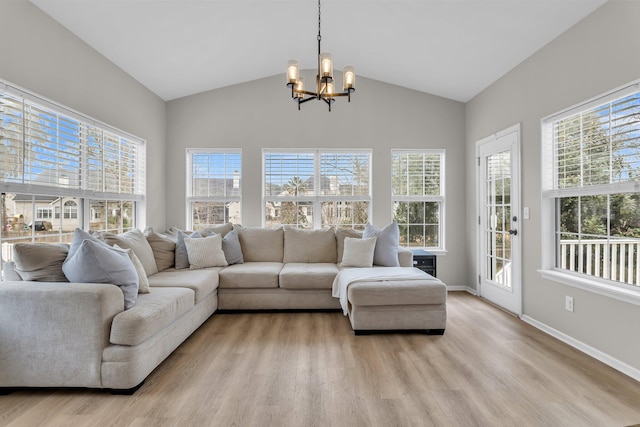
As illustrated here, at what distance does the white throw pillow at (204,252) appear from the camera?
379 centimetres

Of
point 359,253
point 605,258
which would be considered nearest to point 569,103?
point 605,258

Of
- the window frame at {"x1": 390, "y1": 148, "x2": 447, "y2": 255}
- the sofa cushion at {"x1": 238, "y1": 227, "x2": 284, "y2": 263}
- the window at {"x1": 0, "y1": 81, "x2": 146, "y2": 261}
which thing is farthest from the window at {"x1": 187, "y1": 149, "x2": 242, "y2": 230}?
the window frame at {"x1": 390, "y1": 148, "x2": 447, "y2": 255}

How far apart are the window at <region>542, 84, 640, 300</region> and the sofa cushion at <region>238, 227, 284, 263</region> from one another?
3.01 metres

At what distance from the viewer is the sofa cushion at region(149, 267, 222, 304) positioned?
3.05 meters

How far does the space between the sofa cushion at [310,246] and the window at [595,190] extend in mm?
2364

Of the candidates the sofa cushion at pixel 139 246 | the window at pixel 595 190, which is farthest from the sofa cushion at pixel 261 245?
the window at pixel 595 190

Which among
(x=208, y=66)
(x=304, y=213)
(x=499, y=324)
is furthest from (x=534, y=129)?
(x=208, y=66)

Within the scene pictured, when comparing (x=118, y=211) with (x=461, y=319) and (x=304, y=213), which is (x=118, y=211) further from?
(x=461, y=319)

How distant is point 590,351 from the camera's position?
8.60 ft

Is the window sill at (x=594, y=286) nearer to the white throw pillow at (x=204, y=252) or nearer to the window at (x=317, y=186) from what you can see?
the window at (x=317, y=186)

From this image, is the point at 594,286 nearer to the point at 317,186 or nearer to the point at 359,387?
the point at 359,387

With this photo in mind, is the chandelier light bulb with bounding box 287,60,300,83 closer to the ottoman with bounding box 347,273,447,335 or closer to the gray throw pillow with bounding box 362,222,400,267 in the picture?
the ottoman with bounding box 347,273,447,335

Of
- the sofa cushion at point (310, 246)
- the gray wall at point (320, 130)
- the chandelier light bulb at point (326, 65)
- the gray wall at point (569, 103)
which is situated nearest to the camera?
the gray wall at point (569, 103)

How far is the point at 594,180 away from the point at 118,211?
481 centimetres
